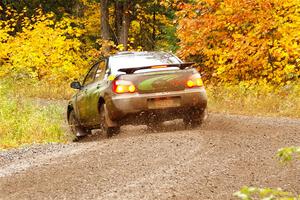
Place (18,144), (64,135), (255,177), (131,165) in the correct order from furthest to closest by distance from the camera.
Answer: (64,135), (18,144), (131,165), (255,177)

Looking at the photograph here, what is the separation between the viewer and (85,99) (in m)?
13.1

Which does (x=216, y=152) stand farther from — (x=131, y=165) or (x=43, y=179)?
(x=43, y=179)

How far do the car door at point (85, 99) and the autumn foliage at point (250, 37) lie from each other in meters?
5.79

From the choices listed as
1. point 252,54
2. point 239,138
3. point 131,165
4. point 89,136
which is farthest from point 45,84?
point 131,165

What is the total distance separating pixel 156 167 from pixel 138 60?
452 centimetres

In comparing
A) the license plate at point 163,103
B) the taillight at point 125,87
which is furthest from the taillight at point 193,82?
the taillight at point 125,87

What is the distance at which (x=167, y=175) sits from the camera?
24.6 feet

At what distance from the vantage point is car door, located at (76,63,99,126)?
12930 mm

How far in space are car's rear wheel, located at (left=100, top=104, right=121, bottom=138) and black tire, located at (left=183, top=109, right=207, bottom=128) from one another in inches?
52.3

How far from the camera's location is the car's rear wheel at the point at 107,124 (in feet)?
38.1

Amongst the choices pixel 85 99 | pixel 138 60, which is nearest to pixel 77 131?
pixel 85 99

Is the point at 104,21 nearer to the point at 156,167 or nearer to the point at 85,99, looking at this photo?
the point at 85,99

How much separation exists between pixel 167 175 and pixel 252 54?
467 inches

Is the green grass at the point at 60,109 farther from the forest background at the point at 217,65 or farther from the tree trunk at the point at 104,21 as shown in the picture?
the tree trunk at the point at 104,21
